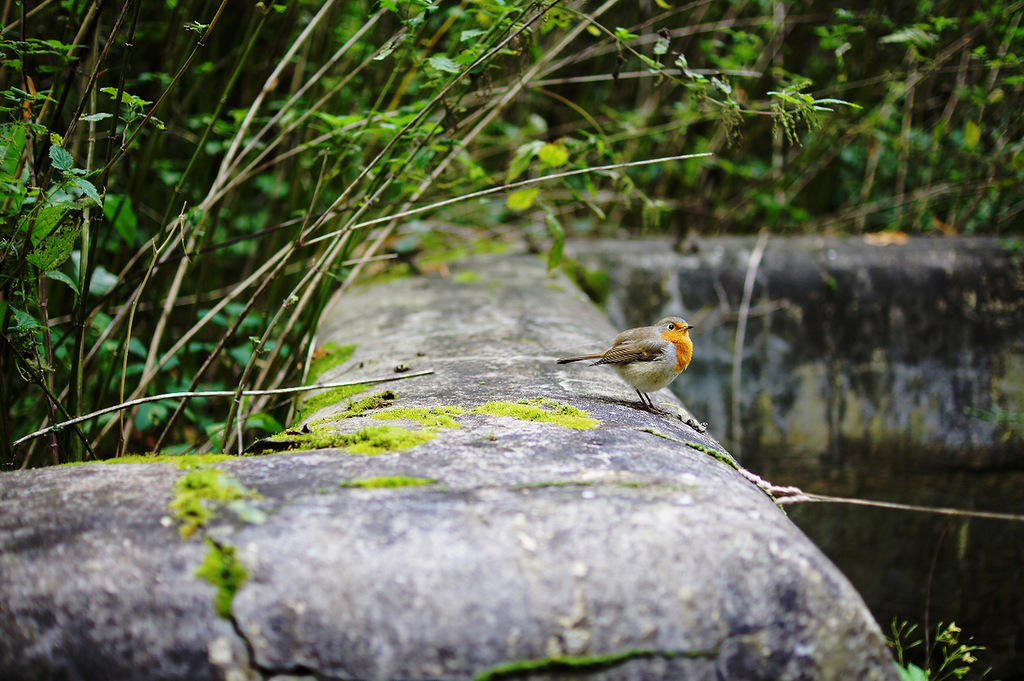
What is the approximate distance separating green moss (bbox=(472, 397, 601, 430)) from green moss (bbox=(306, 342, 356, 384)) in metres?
0.75

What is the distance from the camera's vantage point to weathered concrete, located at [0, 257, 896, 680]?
34.2 inches

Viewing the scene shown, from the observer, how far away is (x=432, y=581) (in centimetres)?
91

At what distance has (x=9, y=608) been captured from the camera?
0.88 metres

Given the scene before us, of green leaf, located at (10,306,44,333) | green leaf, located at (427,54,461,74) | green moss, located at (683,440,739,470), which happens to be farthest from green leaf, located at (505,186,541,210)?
green leaf, located at (10,306,44,333)

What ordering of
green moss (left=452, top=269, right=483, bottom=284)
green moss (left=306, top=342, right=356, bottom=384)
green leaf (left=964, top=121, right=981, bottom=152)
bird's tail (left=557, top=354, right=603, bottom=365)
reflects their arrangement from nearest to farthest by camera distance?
bird's tail (left=557, top=354, right=603, bottom=365) < green moss (left=306, top=342, right=356, bottom=384) < green moss (left=452, top=269, right=483, bottom=284) < green leaf (left=964, top=121, right=981, bottom=152)

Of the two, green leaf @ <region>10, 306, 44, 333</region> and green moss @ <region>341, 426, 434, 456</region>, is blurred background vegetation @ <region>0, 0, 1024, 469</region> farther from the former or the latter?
green moss @ <region>341, 426, 434, 456</region>

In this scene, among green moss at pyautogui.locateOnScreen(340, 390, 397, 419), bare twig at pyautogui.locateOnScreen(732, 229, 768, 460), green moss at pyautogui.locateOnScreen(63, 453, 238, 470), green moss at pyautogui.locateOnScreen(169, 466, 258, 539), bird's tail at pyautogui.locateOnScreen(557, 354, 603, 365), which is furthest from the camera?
bare twig at pyautogui.locateOnScreen(732, 229, 768, 460)

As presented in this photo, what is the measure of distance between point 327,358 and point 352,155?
25.2 inches

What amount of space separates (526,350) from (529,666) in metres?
1.22

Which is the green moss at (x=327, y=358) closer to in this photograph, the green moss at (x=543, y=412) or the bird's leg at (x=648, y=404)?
the green moss at (x=543, y=412)

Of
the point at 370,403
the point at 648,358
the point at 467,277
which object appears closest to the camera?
the point at 370,403

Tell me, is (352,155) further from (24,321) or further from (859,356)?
(859,356)

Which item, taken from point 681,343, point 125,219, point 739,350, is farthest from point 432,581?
point 739,350

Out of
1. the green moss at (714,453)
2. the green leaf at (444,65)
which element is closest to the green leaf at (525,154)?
the green leaf at (444,65)
